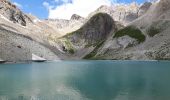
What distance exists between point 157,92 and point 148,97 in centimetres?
588

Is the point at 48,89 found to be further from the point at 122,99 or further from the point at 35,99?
the point at 122,99

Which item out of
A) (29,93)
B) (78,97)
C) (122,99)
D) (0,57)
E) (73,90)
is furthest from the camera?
(0,57)

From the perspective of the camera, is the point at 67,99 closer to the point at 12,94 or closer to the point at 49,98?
the point at 49,98

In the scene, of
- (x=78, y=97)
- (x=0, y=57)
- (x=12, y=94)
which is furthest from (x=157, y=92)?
(x=0, y=57)

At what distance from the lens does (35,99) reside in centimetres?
5094

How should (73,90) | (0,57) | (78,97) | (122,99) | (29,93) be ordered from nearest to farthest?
1. (122,99)
2. (78,97)
3. (29,93)
4. (73,90)
5. (0,57)

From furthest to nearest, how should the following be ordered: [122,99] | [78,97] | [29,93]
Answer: [29,93], [78,97], [122,99]

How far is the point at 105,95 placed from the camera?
5434 centimetres

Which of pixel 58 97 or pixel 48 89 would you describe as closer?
pixel 58 97

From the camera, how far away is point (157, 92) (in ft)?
182

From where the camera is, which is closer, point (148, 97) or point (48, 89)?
point (148, 97)

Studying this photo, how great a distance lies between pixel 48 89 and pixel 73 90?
18.1 feet

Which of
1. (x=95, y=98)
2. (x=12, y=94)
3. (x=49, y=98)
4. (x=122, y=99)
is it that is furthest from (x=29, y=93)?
(x=122, y=99)

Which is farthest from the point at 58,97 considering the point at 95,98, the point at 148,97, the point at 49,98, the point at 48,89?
the point at 148,97
